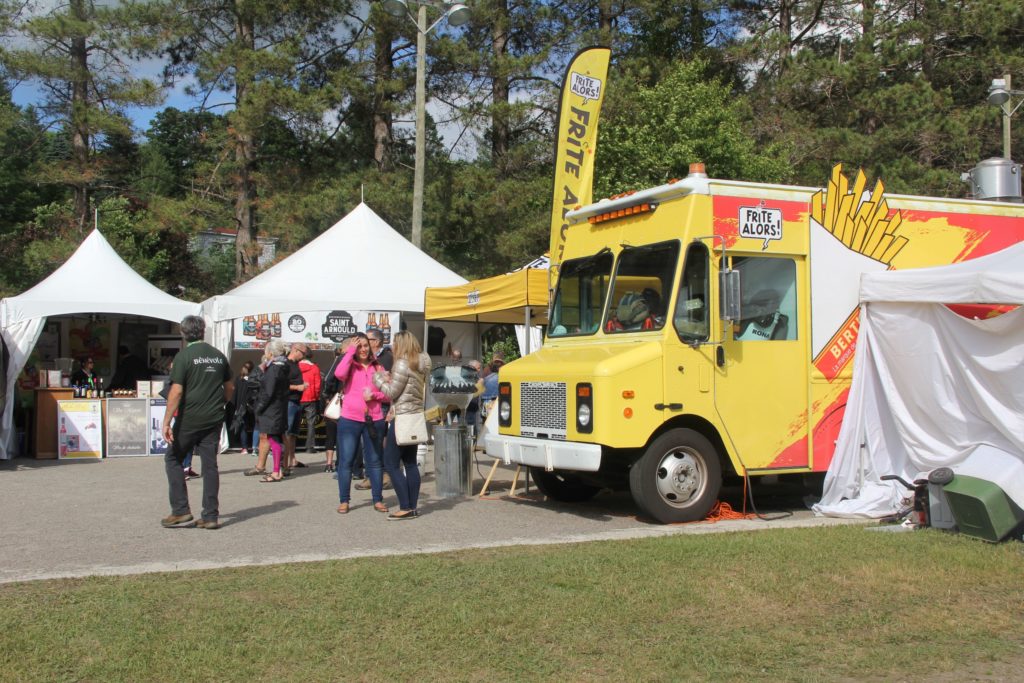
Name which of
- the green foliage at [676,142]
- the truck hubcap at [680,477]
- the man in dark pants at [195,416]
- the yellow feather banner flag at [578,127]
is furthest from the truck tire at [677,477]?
the green foliage at [676,142]

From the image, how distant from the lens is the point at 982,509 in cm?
734

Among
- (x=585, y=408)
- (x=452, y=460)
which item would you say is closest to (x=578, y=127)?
(x=452, y=460)

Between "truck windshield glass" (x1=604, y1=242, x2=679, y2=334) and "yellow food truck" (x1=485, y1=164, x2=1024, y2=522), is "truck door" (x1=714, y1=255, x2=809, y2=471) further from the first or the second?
"truck windshield glass" (x1=604, y1=242, x2=679, y2=334)

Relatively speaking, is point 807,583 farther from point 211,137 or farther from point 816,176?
point 211,137

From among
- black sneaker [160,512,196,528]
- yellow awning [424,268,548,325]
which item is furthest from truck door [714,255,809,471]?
black sneaker [160,512,196,528]

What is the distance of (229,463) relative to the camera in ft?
46.8

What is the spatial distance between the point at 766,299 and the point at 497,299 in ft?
14.5

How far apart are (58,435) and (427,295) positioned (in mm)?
6084

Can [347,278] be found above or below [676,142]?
below

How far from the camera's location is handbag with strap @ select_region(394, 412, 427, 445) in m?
8.53

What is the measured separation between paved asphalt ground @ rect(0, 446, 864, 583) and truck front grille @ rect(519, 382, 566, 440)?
85 centimetres

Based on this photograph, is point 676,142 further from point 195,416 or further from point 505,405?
point 195,416

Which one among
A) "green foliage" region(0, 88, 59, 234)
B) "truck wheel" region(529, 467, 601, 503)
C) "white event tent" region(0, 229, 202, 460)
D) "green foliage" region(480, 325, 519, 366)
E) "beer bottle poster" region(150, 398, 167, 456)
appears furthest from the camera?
"green foliage" region(0, 88, 59, 234)

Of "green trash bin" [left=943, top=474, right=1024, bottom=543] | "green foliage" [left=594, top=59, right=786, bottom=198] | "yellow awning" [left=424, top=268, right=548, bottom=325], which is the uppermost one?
"green foliage" [left=594, top=59, right=786, bottom=198]
